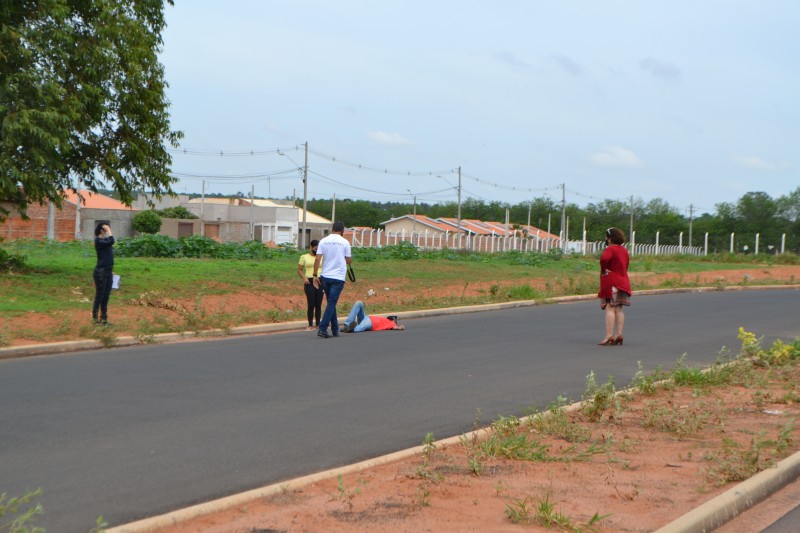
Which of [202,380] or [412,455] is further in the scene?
[202,380]

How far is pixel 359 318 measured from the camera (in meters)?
16.8

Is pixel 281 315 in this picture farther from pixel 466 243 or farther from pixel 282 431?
pixel 466 243

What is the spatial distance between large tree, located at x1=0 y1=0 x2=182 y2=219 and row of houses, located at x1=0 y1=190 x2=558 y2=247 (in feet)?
84.1

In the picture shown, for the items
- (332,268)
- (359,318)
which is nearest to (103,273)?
(332,268)

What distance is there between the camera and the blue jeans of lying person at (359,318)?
16.5 metres

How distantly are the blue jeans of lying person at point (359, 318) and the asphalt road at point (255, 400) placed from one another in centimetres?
45

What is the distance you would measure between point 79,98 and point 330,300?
30.5 ft

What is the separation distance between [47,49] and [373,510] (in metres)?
17.8

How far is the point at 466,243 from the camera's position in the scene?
78125 mm

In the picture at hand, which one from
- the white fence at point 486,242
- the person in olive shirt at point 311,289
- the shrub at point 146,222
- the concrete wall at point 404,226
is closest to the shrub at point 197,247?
the person in olive shirt at point 311,289

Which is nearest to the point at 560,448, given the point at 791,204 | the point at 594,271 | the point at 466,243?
the point at 594,271

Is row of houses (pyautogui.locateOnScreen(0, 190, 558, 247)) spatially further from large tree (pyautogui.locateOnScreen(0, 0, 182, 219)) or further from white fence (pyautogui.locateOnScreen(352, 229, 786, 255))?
large tree (pyautogui.locateOnScreen(0, 0, 182, 219))

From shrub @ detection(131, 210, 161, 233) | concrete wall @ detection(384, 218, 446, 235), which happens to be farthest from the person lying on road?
concrete wall @ detection(384, 218, 446, 235)

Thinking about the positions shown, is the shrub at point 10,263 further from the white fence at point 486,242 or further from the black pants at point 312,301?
the white fence at point 486,242
